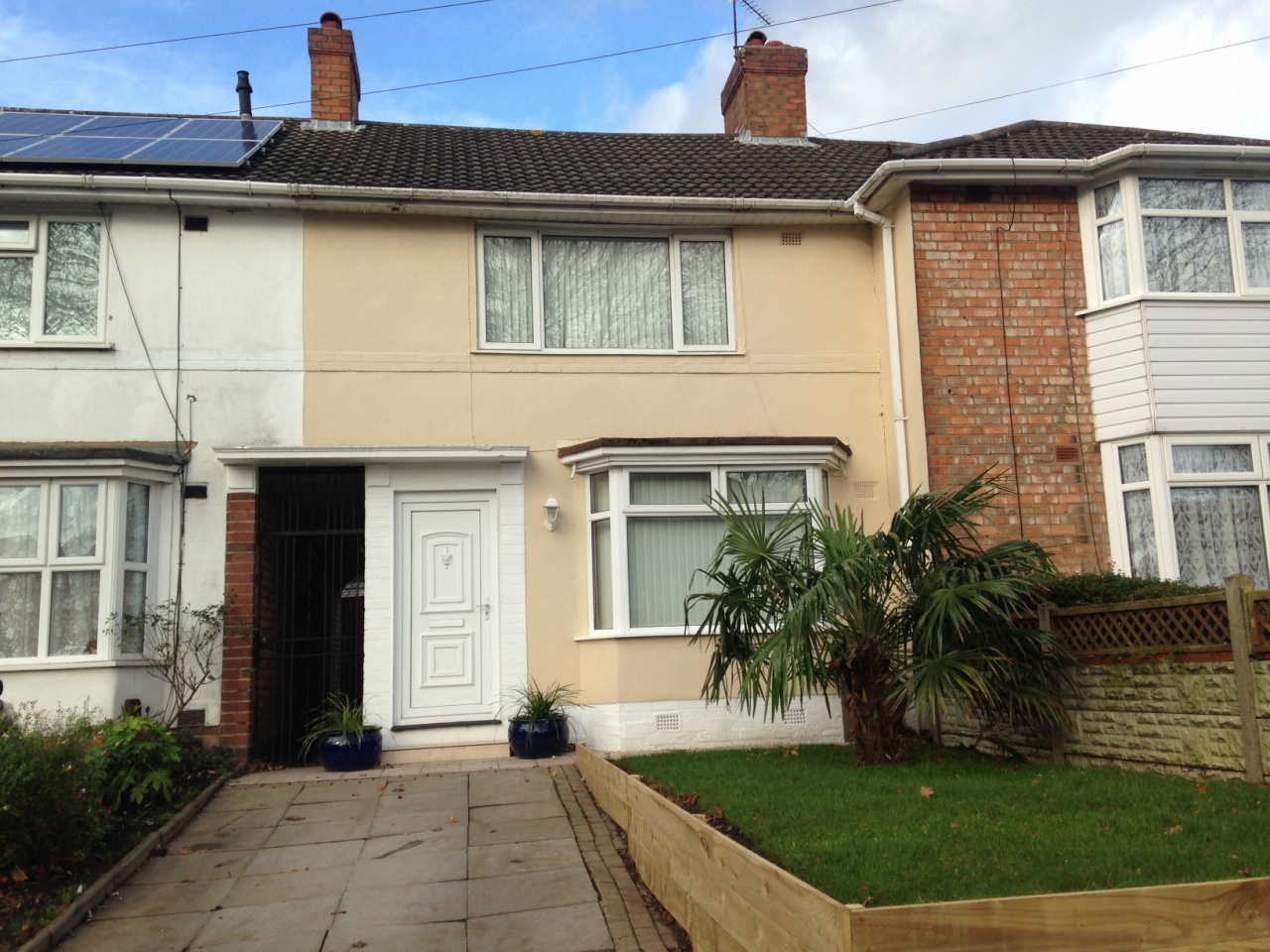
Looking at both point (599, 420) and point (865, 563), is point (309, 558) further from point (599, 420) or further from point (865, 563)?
point (865, 563)

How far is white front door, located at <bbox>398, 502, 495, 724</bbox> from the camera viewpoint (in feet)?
35.2

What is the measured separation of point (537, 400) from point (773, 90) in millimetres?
6832

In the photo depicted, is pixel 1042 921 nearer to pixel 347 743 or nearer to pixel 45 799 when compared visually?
pixel 45 799

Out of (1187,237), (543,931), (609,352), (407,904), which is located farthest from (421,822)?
(1187,237)

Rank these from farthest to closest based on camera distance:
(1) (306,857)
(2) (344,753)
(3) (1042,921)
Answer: (2) (344,753)
(1) (306,857)
(3) (1042,921)

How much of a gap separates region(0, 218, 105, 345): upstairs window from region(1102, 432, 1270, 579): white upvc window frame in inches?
395

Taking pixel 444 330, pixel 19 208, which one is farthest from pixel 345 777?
pixel 19 208

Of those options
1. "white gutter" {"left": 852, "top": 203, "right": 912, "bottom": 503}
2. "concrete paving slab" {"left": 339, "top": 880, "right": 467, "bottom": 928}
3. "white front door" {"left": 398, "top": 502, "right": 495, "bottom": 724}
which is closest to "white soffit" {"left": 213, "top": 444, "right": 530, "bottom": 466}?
"white front door" {"left": 398, "top": 502, "right": 495, "bottom": 724}

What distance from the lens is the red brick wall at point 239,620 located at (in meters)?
10.2

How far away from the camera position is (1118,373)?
10891 mm

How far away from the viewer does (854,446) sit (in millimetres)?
11727

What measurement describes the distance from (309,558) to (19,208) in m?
4.41

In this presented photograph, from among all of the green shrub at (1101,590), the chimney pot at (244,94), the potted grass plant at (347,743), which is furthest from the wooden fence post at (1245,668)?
the chimney pot at (244,94)

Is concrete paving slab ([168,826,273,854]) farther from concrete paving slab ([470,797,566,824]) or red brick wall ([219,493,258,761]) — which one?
red brick wall ([219,493,258,761])
